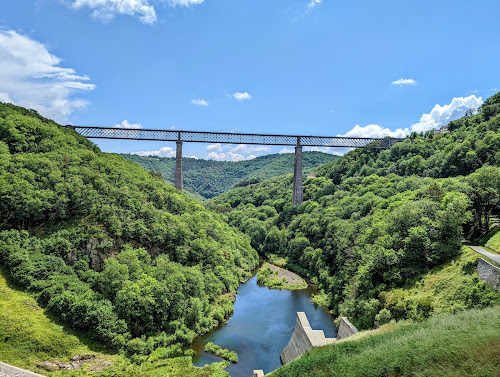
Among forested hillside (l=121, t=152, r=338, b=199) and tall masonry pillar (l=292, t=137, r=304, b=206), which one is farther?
forested hillside (l=121, t=152, r=338, b=199)

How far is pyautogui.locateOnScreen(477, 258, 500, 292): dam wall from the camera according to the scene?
17.0 m

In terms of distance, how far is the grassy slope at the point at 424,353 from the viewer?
376 inches

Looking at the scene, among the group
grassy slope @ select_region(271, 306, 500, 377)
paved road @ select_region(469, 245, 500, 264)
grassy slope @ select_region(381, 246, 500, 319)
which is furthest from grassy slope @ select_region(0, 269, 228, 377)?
paved road @ select_region(469, 245, 500, 264)

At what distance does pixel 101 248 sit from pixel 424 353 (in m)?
24.1

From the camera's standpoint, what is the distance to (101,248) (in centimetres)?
2691

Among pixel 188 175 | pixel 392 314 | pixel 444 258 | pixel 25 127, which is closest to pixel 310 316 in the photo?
pixel 392 314

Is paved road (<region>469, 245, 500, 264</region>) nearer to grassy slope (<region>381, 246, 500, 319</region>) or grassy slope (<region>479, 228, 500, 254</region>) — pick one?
grassy slope (<region>381, 246, 500, 319</region>)

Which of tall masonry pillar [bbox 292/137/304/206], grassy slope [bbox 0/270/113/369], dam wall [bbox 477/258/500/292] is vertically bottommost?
grassy slope [bbox 0/270/113/369]

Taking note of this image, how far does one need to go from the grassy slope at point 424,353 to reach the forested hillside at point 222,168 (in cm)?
11158

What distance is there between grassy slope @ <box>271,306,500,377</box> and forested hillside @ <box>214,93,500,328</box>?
5.49 m

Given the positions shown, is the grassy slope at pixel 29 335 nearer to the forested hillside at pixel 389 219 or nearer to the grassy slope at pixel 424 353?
the grassy slope at pixel 424 353

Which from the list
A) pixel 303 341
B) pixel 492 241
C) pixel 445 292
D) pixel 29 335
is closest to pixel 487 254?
pixel 492 241

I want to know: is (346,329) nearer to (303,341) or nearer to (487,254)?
(303,341)

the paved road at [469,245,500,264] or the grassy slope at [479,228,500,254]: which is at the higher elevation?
the grassy slope at [479,228,500,254]
